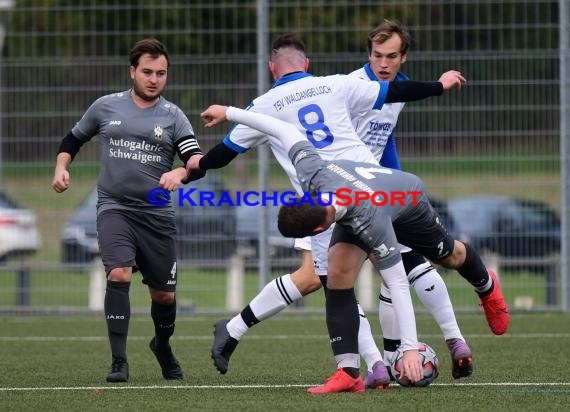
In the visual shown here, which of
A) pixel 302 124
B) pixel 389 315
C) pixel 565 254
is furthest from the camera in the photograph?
pixel 565 254

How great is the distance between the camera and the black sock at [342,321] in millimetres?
6961

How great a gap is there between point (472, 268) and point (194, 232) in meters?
6.39

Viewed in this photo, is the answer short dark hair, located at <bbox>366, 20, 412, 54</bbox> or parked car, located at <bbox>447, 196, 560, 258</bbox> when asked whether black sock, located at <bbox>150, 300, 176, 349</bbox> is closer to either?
short dark hair, located at <bbox>366, 20, 412, 54</bbox>

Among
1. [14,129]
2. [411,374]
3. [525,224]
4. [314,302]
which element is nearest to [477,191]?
[525,224]

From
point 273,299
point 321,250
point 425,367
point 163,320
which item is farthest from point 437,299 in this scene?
point 163,320

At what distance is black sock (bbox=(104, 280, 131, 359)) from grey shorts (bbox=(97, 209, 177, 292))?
13cm

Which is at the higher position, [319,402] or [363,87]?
[363,87]

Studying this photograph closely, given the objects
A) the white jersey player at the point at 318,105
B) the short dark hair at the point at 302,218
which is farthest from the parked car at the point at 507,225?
the short dark hair at the point at 302,218

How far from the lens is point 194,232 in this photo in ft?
45.3

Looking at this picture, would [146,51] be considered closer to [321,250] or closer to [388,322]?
[321,250]

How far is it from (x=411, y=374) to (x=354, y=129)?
5.13 feet

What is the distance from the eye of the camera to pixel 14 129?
13969 mm

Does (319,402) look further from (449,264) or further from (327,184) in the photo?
(449,264)

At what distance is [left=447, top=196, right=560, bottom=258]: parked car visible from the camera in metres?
13.7
